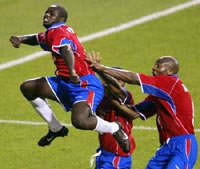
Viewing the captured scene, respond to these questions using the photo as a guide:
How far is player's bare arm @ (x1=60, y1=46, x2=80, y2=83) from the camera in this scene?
13352 mm

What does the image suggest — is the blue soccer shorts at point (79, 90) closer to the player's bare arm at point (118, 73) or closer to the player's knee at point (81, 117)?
the player's knee at point (81, 117)

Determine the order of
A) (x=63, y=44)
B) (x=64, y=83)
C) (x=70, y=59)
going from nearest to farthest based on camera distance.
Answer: (x=70, y=59), (x=63, y=44), (x=64, y=83)

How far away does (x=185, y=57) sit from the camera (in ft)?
69.9

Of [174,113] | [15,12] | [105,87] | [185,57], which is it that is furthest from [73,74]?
[15,12]

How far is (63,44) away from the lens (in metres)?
14.1

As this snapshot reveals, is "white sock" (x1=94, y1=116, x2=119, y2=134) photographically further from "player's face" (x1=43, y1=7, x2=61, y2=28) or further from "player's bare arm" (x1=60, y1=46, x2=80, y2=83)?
"player's face" (x1=43, y1=7, x2=61, y2=28)

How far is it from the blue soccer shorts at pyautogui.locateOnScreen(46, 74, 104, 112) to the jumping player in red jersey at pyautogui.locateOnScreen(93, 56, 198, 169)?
4.84 feet

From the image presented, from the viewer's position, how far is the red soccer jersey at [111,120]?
13445 mm

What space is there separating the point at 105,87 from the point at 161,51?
8017 millimetres

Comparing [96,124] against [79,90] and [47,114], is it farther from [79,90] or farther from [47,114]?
[47,114]

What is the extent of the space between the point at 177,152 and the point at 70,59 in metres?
2.12

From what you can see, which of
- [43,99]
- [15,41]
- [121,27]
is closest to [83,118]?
[43,99]

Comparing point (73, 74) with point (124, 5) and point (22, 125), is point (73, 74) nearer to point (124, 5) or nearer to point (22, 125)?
point (22, 125)

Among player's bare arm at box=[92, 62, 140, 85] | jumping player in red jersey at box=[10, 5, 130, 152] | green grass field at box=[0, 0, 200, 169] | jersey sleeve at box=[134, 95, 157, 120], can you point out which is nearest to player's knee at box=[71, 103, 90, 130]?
jumping player in red jersey at box=[10, 5, 130, 152]
